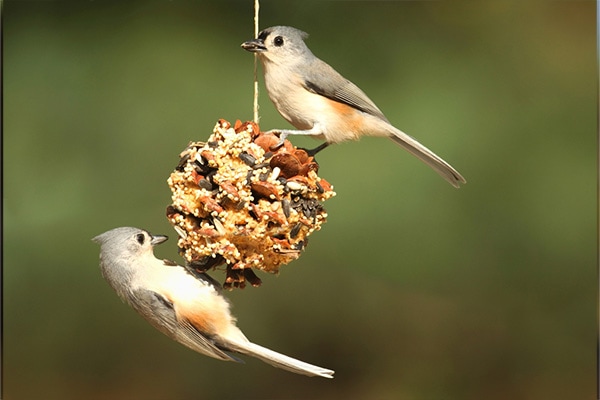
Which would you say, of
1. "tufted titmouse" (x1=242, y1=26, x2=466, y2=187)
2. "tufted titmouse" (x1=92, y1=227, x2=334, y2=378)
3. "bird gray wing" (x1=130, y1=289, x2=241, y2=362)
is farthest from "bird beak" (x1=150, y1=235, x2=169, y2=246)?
"tufted titmouse" (x1=242, y1=26, x2=466, y2=187)

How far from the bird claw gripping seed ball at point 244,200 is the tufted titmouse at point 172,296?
2.6 inches

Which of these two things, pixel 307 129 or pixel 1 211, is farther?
pixel 1 211

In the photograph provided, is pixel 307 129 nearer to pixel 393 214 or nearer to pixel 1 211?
pixel 393 214

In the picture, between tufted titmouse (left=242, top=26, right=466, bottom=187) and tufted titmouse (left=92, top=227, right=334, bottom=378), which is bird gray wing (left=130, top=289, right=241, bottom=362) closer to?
tufted titmouse (left=92, top=227, right=334, bottom=378)

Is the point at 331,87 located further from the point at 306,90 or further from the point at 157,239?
the point at 157,239

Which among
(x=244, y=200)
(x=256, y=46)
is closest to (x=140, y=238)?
(x=244, y=200)

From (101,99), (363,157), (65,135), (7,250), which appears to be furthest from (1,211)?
(363,157)

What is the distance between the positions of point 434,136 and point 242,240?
2187 mm

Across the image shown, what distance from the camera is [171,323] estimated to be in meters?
1.96

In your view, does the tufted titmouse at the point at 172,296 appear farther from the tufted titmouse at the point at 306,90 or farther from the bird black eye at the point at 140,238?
the tufted titmouse at the point at 306,90

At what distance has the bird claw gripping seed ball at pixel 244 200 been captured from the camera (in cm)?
186

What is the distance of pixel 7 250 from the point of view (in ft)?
12.9

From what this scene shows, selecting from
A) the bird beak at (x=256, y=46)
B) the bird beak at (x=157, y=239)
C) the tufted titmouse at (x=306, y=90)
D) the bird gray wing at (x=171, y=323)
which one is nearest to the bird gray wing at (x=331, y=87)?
the tufted titmouse at (x=306, y=90)

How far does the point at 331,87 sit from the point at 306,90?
69 mm
